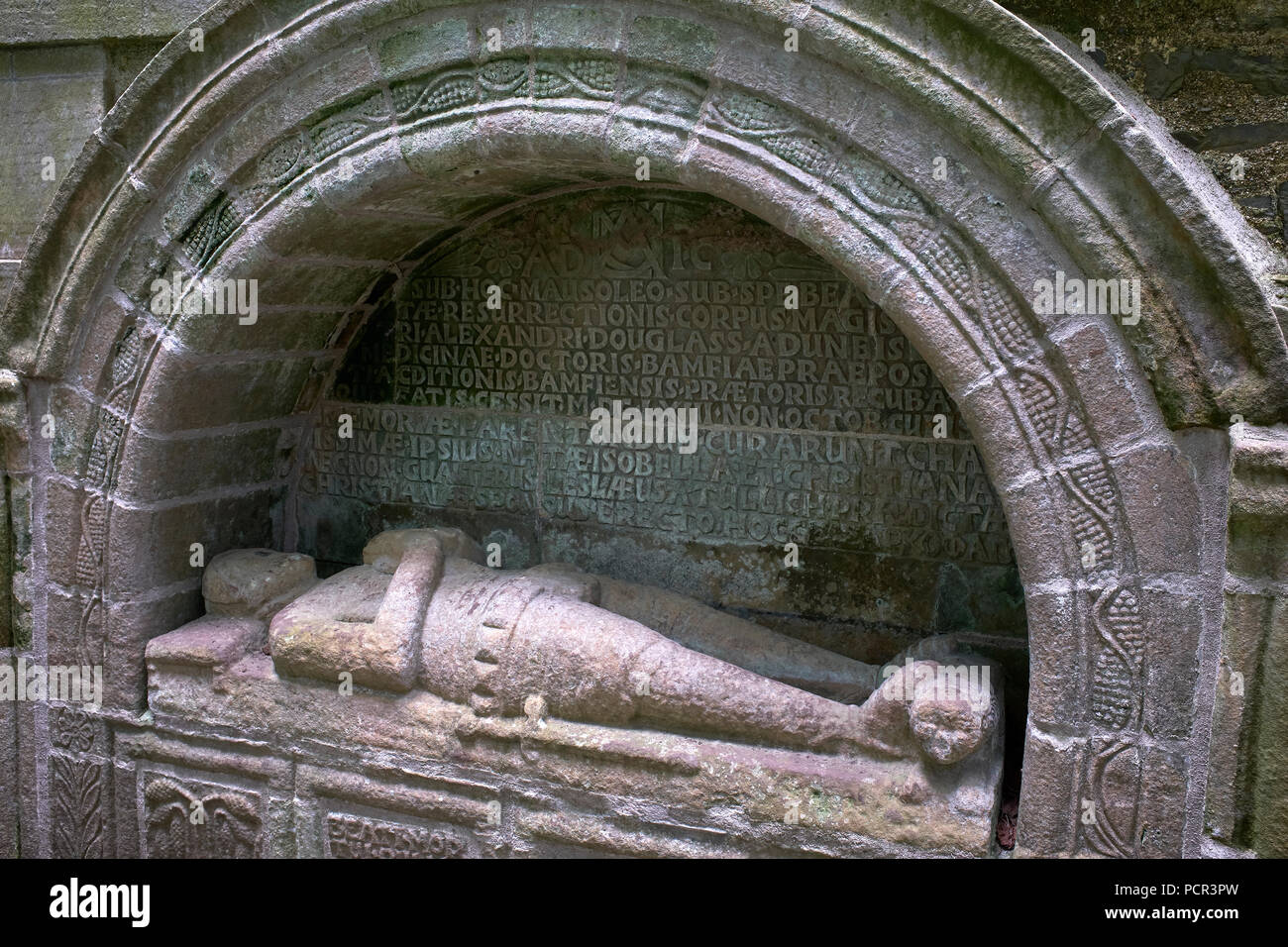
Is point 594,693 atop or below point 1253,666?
below

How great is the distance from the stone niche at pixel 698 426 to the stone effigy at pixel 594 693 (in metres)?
0.24

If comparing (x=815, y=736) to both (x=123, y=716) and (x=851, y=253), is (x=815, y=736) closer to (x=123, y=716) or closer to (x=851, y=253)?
(x=851, y=253)

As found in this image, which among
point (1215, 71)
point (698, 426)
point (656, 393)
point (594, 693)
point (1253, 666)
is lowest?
point (594, 693)

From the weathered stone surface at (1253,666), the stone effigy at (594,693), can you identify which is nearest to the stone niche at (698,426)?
the stone effigy at (594,693)

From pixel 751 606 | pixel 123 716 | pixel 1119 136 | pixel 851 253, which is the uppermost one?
pixel 1119 136

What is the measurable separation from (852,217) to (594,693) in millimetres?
1403

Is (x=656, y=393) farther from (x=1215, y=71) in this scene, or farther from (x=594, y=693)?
(x=1215, y=71)

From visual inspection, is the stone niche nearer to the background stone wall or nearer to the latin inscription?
the latin inscription

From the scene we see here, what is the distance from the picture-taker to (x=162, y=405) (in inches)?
134

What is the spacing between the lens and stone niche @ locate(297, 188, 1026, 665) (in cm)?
330

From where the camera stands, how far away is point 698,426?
3.54m

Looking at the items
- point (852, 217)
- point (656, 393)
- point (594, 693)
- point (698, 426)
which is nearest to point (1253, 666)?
point (852, 217)
